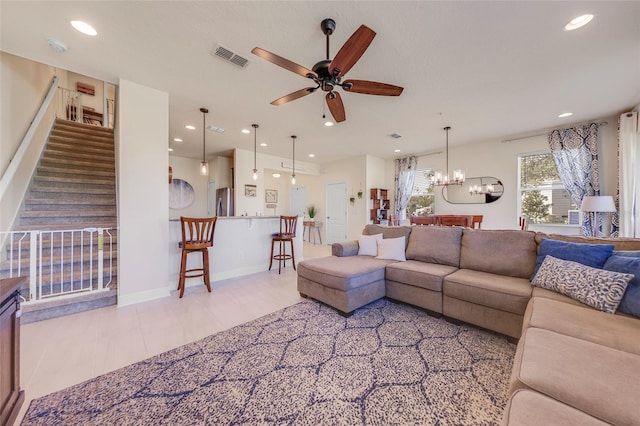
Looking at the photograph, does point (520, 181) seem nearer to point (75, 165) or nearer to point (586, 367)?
point (586, 367)

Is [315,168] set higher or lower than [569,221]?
higher

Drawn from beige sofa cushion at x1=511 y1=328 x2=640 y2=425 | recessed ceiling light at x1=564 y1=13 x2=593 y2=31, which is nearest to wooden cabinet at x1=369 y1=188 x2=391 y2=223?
recessed ceiling light at x1=564 y1=13 x2=593 y2=31

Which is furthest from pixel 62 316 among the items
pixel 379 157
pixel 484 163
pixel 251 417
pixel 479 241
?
pixel 484 163

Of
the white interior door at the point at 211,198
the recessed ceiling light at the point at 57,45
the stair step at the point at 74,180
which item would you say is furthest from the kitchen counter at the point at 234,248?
the white interior door at the point at 211,198

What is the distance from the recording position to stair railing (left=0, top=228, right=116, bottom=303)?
2.50 meters

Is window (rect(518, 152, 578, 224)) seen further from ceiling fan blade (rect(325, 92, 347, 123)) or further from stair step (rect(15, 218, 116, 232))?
stair step (rect(15, 218, 116, 232))

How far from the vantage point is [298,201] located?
28.6 feet

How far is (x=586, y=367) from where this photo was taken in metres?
0.98

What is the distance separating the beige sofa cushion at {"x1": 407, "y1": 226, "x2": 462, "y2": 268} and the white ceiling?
1.87 metres

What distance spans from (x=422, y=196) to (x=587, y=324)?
5.42 meters

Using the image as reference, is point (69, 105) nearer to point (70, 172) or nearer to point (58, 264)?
point (70, 172)

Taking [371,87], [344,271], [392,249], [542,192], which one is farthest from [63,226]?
[542,192]

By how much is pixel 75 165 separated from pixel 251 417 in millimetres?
5290

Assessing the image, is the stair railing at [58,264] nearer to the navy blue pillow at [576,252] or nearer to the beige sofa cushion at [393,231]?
the beige sofa cushion at [393,231]
